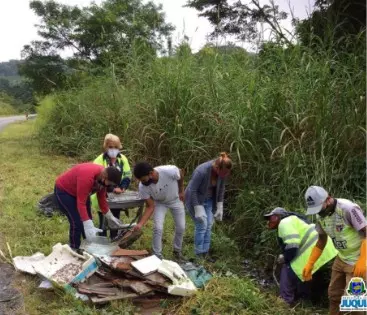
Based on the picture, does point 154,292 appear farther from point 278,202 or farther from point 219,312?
point 278,202

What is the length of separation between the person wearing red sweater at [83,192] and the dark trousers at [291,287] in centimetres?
194

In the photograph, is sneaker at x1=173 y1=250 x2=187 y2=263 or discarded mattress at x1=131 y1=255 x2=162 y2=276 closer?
discarded mattress at x1=131 y1=255 x2=162 y2=276

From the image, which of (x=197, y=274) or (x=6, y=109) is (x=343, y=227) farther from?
(x=6, y=109)

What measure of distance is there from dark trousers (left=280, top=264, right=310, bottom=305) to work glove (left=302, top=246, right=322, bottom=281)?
21 cm

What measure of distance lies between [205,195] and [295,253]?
47.1 inches

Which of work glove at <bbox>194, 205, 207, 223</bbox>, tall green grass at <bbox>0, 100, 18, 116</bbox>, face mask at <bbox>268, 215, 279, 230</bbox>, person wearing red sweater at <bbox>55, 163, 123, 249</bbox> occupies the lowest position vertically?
tall green grass at <bbox>0, 100, 18, 116</bbox>

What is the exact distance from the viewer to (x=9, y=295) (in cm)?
402

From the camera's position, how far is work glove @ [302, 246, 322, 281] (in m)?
4.26

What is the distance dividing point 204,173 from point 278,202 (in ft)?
4.16

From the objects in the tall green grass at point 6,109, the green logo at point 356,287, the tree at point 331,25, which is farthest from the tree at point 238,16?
the tall green grass at point 6,109

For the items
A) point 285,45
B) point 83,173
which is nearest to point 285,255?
point 83,173

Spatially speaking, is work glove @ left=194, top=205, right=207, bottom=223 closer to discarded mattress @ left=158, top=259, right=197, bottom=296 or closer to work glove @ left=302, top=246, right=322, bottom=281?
discarded mattress @ left=158, top=259, right=197, bottom=296

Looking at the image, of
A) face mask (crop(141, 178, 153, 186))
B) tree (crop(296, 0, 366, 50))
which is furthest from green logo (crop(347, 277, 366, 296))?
tree (crop(296, 0, 366, 50))

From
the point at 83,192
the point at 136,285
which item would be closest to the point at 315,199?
the point at 136,285
